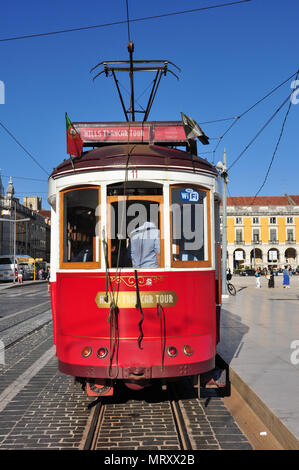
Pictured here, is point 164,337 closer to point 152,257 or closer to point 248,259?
point 152,257

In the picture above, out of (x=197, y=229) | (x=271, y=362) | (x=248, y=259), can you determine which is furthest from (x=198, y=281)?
A: (x=248, y=259)

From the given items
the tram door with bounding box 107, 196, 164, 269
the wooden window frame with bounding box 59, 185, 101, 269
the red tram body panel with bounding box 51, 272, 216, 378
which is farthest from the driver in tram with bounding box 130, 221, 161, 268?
the wooden window frame with bounding box 59, 185, 101, 269

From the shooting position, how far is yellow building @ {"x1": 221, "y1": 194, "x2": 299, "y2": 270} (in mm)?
88688

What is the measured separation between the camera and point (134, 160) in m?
5.07

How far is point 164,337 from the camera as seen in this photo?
4812 millimetres

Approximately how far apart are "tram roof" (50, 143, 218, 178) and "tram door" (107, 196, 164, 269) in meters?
0.37

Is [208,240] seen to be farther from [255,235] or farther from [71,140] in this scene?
[255,235]

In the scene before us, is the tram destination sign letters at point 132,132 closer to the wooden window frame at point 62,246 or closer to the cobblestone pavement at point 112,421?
the wooden window frame at point 62,246

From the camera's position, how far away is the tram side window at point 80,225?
509cm

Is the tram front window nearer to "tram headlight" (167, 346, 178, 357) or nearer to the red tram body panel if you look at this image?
the red tram body panel

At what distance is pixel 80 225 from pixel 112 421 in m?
2.24

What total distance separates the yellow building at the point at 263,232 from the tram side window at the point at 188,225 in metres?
84.5

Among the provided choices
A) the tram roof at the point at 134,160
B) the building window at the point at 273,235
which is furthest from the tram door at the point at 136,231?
the building window at the point at 273,235
